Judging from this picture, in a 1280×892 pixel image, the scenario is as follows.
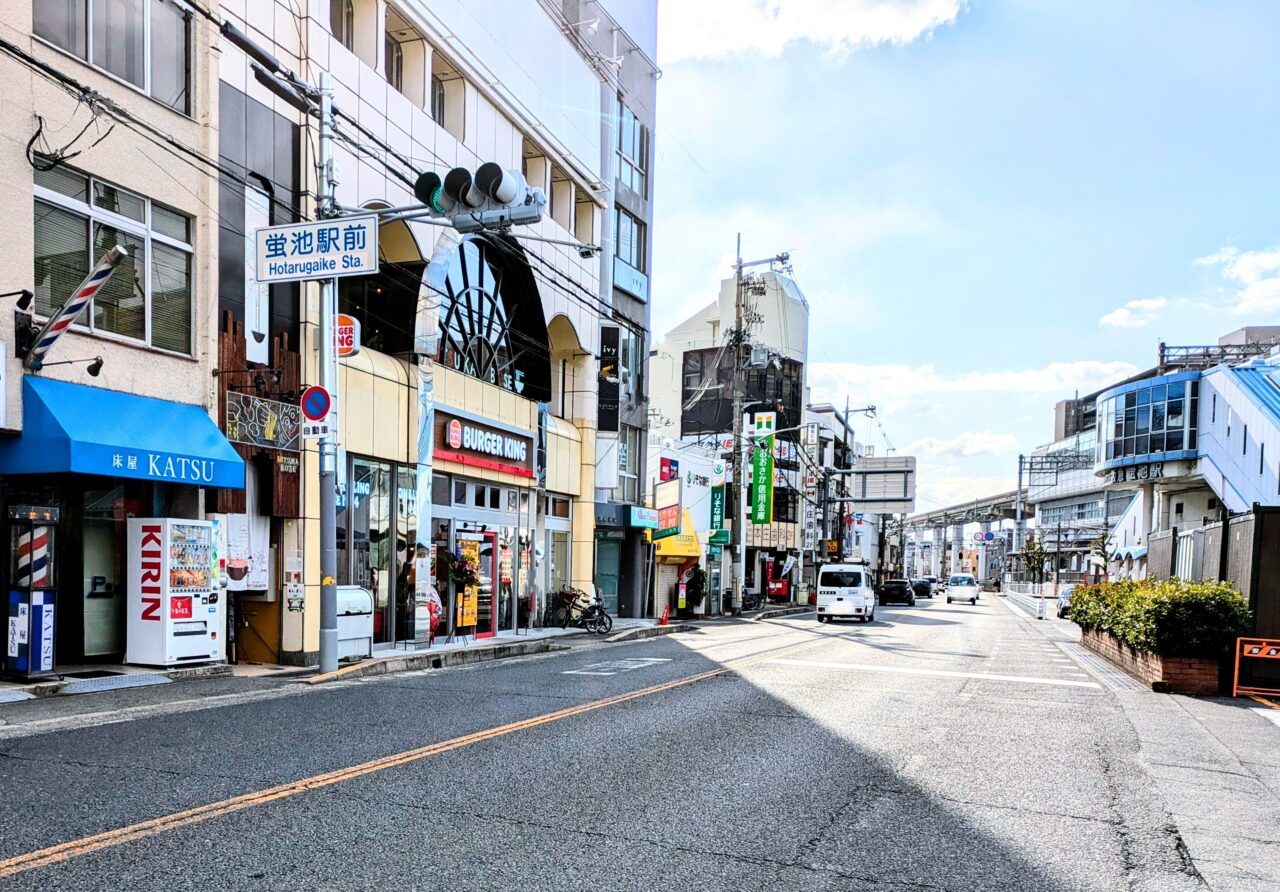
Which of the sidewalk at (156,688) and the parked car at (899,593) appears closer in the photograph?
the sidewalk at (156,688)

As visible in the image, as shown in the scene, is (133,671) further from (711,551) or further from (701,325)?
(701,325)

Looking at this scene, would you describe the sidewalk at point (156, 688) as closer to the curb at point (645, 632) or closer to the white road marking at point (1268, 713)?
the curb at point (645, 632)

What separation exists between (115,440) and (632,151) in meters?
24.8

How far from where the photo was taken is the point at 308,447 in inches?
621

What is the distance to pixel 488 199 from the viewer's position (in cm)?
1199

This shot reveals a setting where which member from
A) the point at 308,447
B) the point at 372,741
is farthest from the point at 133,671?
the point at 372,741

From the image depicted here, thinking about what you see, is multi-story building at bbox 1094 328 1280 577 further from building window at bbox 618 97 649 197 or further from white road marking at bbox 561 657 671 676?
white road marking at bbox 561 657 671 676

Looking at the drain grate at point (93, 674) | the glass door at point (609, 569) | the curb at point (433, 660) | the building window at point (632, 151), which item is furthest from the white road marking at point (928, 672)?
the building window at point (632, 151)

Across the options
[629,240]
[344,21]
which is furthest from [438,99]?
[629,240]

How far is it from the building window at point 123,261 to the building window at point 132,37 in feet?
5.58

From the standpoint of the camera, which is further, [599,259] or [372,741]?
[599,259]

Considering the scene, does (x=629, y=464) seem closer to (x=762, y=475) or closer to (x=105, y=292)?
(x=762, y=475)

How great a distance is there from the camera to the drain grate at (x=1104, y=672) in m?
14.4

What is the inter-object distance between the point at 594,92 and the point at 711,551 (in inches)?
794
